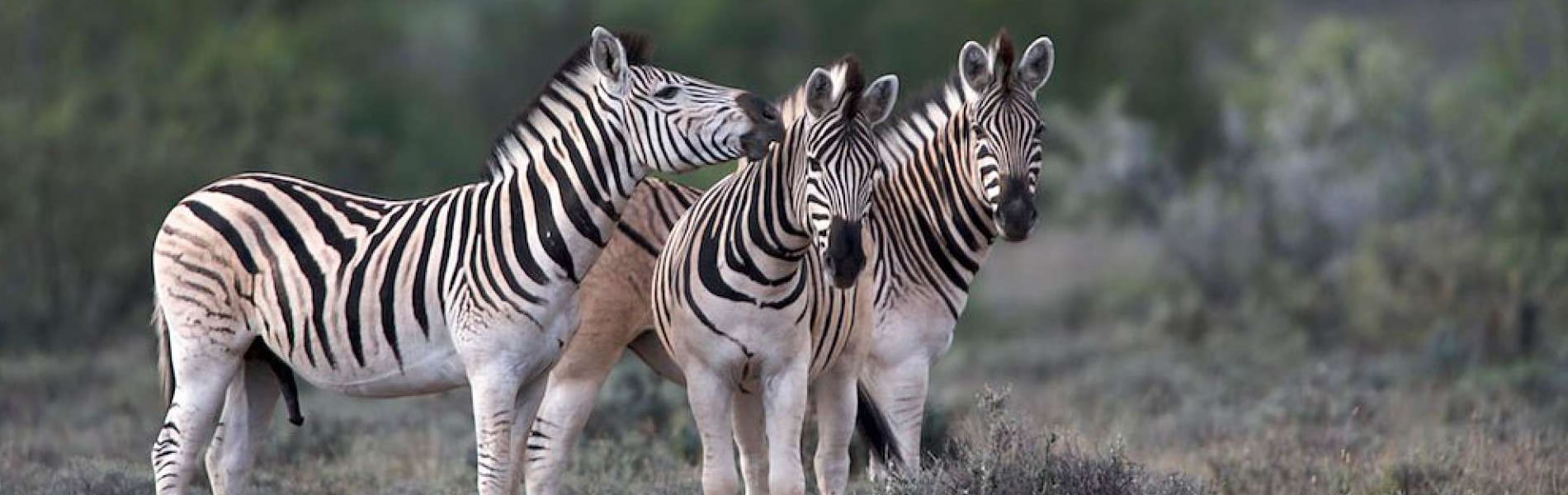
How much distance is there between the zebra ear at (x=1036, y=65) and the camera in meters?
8.30

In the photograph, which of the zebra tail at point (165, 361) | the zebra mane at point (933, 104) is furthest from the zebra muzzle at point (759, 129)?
the zebra tail at point (165, 361)

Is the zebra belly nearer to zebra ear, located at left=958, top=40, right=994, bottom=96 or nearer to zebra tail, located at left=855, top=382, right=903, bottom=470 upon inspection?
zebra tail, located at left=855, top=382, right=903, bottom=470

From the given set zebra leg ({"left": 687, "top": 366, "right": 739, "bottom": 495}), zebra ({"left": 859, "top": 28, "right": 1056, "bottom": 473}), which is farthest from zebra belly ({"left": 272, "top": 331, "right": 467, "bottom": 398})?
zebra ({"left": 859, "top": 28, "right": 1056, "bottom": 473})

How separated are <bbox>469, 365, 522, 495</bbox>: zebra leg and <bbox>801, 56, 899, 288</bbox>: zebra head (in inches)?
45.9

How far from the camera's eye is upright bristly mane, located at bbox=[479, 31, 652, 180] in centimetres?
739

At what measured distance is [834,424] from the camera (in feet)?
26.1

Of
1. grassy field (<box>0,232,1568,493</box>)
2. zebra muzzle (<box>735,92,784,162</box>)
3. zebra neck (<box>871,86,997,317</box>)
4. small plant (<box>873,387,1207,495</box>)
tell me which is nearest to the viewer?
zebra muzzle (<box>735,92,784,162</box>)

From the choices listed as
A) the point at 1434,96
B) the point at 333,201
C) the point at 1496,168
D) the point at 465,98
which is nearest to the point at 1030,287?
the point at 1434,96

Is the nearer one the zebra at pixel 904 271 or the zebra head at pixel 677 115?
the zebra head at pixel 677 115

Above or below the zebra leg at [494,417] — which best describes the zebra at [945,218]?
above

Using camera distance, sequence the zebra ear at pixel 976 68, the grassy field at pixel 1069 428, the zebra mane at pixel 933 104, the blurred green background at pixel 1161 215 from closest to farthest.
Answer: the zebra ear at pixel 976 68
the grassy field at pixel 1069 428
the zebra mane at pixel 933 104
the blurred green background at pixel 1161 215

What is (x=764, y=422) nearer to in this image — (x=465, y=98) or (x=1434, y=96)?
(x=1434, y=96)

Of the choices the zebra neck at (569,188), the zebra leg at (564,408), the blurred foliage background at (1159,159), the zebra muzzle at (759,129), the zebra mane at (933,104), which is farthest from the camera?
the blurred foliage background at (1159,159)

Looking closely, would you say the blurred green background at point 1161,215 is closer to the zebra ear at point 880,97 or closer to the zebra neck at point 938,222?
the zebra neck at point 938,222
